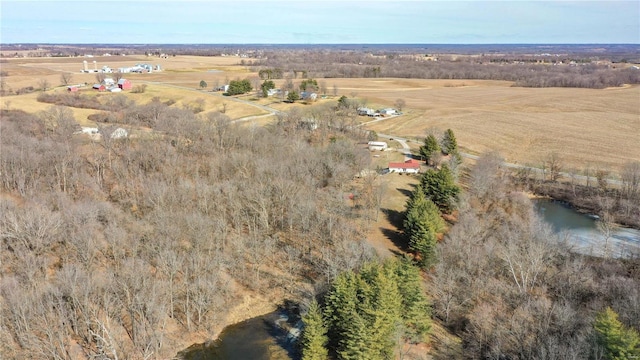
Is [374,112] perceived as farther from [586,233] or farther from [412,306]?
[412,306]

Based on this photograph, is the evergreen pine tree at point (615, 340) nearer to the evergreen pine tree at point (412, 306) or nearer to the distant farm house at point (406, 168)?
the evergreen pine tree at point (412, 306)

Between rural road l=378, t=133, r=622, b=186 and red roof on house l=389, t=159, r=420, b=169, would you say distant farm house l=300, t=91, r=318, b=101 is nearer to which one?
rural road l=378, t=133, r=622, b=186

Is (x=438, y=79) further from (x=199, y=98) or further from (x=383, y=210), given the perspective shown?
(x=383, y=210)

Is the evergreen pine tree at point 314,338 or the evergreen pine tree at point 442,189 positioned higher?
the evergreen pine tree at point 442,189

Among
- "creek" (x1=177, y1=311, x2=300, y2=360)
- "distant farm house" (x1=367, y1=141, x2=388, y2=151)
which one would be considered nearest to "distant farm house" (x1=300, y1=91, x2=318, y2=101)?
"distant farm house" (x1=367, y1=141, x2=388, y2=151)

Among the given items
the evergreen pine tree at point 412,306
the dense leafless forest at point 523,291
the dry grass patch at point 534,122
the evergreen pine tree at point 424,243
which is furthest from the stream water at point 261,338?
the dry grass patch at point 534,122

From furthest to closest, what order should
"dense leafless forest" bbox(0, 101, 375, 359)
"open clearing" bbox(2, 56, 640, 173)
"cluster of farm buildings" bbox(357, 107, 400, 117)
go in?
"cluster of farm buildings" bbox(357, 107, 400, 117) → "open clearing" bbox(2, 56, 640, 173) → "dense leafless forest" bbox(0, 101, 375, 359)

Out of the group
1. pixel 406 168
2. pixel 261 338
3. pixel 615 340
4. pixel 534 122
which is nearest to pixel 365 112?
pixel 534 122
